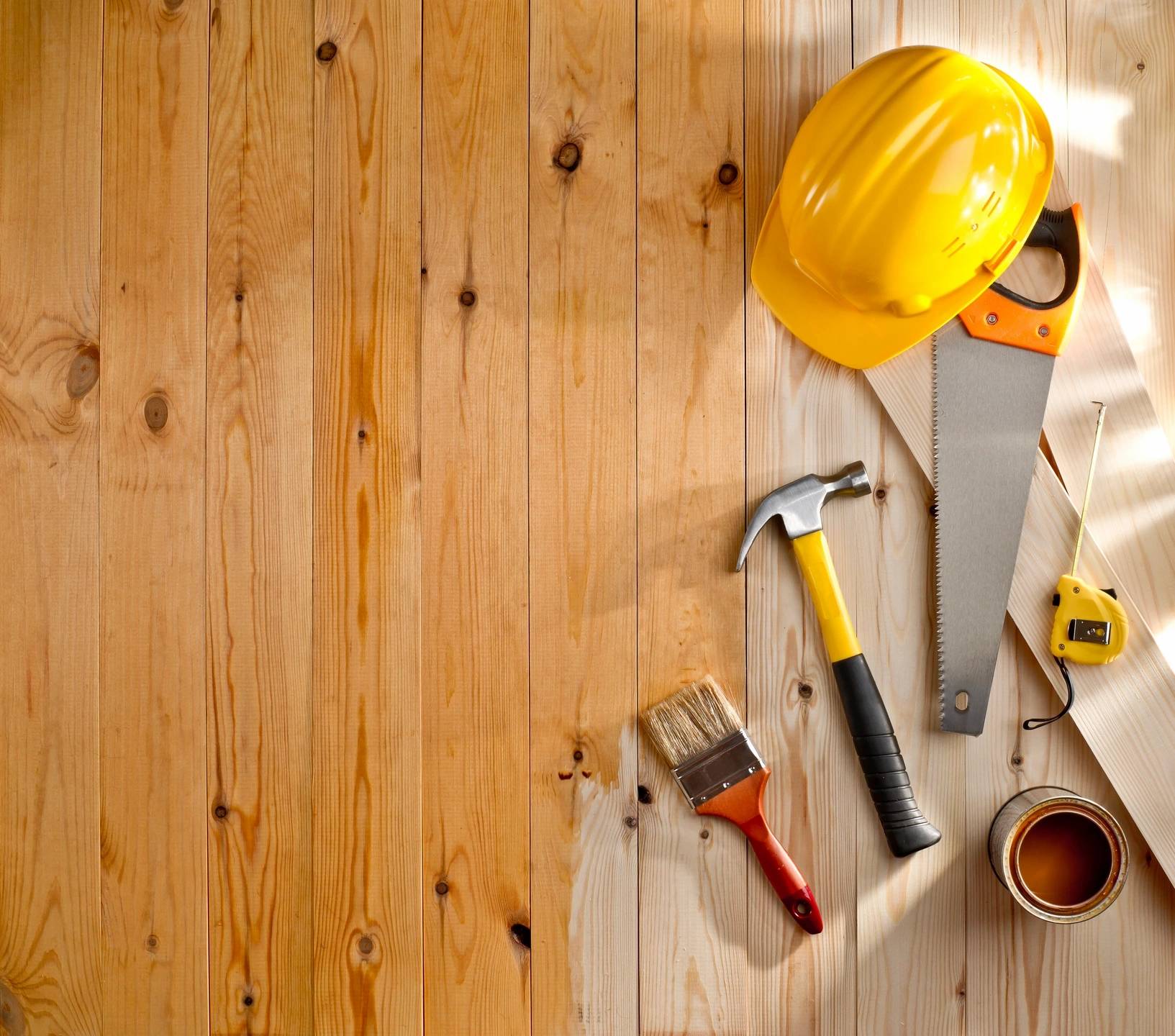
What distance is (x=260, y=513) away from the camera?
105cm

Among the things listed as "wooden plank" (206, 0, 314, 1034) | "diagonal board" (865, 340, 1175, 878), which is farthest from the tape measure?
"wooden plank" (206, 0, 314, 1034)

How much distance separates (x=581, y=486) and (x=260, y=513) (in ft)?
1.39

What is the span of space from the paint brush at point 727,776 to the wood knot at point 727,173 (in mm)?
643

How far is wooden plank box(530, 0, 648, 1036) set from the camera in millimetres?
1017

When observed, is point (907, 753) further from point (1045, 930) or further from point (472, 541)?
point (472, 541)

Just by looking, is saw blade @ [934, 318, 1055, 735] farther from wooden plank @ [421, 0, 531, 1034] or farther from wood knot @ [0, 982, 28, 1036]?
wood knot @ [0, 982, 28, 1036]

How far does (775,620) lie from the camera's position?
1.01 metres

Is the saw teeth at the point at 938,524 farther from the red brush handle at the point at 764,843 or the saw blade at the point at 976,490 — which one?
the red brush handle at the point at 764,843

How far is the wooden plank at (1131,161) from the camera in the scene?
100 centimetres

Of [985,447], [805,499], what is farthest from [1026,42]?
[805,499]

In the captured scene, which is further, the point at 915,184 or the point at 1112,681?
the point at 1112,681

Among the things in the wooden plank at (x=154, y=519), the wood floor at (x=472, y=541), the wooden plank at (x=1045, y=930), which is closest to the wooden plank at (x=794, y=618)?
the wood floor at (x=472, y=541)

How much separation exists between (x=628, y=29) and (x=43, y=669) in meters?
1.13

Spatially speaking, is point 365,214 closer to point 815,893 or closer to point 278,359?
point 278,359
